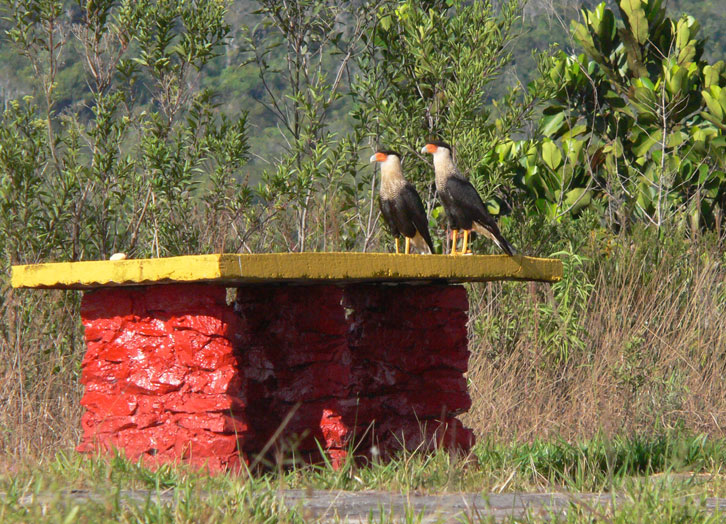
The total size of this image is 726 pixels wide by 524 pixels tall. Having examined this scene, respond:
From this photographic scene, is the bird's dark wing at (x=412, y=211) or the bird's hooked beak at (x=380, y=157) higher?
the bird's hooked beak at (x=380, y=157)

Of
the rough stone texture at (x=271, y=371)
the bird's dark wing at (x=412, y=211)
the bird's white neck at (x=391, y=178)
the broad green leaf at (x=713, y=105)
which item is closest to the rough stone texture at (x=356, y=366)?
the rough stone texture at (x=271, y=371)

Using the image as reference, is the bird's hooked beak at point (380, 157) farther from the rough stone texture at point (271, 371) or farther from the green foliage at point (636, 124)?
the green foliage at point (636, 124)

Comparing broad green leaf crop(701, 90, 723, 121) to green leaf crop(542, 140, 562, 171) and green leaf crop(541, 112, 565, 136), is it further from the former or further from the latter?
green leaf crop(542, 140, 562, 171)

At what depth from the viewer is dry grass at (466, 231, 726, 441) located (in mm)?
6480

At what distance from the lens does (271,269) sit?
13.8 feet

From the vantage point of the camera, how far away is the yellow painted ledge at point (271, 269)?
13.4 ft

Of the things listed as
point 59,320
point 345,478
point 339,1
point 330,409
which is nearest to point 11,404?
point 59,320

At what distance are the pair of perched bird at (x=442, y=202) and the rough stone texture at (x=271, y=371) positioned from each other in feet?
1.29

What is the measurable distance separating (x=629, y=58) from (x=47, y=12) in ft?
19.5

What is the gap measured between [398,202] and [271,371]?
1179mm

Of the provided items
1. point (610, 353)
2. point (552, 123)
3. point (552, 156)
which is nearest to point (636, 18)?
point (552, 123)

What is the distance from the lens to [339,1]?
7930mm

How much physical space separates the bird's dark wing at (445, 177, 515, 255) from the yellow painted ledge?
23cm

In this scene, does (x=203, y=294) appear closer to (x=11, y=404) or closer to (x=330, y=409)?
(x=330, y=409)
